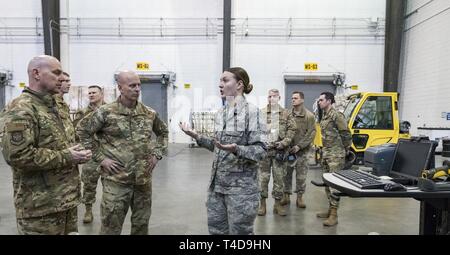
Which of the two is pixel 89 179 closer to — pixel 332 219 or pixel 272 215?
pixel 272 215

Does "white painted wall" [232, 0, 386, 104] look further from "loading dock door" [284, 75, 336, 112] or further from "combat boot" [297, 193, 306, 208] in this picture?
"combat boot" [297, 193, 306, 208]

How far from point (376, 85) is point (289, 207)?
7.25 meters

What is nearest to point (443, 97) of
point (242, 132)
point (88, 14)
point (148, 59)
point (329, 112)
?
point (329, 112)

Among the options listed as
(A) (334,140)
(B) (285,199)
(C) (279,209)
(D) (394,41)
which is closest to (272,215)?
(C) (279,209)

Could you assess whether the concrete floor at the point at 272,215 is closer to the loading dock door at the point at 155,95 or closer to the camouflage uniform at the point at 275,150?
the camouflage uniform at the point at 275,150


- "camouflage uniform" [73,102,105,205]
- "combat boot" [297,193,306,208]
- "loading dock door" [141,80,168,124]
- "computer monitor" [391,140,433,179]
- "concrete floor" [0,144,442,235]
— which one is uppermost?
"loading dock door" [141,80,168,124]

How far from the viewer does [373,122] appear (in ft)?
21.9

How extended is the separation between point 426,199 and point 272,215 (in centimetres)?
223

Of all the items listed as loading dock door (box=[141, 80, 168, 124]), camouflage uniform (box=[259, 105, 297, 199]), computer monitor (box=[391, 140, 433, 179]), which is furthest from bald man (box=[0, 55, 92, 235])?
loading dock door (box=[141, 80, 168, 124])

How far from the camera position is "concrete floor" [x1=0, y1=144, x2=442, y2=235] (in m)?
3.45

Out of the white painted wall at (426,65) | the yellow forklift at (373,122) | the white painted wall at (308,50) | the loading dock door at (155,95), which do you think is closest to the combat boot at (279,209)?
the yellow forklift at (373,122)

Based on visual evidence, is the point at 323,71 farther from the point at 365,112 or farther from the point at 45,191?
the point at 45,191

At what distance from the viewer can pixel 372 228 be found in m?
3.54

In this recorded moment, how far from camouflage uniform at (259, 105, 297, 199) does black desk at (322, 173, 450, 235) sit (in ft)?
5.58
